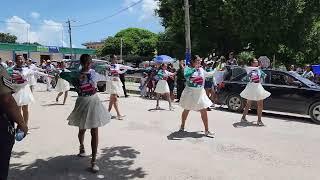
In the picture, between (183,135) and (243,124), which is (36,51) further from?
(183,135)

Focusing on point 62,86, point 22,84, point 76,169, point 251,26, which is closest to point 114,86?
point 22,84

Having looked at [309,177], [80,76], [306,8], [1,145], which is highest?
[306,8]

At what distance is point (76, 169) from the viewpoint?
7.20m

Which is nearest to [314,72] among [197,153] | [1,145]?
[197,153]

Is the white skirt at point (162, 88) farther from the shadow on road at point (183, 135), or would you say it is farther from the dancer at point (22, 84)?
the dancer at point (22, 84)

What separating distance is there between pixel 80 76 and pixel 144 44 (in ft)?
257

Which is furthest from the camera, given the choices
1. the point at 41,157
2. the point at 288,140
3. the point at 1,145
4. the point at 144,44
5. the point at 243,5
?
the point at 144,44

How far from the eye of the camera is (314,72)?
2117 centimetres

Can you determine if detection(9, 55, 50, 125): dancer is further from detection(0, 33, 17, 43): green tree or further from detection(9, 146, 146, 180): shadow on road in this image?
detection(0, 33, 17, 43): green tree

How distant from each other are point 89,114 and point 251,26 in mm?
21966

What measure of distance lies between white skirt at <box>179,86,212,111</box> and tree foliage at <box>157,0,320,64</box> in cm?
1872

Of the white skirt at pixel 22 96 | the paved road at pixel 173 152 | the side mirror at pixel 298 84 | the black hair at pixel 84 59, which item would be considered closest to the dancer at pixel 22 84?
the white skirt at pixel 22 96

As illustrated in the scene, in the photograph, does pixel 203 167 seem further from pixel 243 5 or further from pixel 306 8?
pixel 306 8

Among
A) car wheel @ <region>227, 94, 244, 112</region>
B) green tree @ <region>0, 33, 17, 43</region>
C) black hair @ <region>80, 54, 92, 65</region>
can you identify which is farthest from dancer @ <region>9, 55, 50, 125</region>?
green tree @ <region>0, 33, 17, 43</region>
